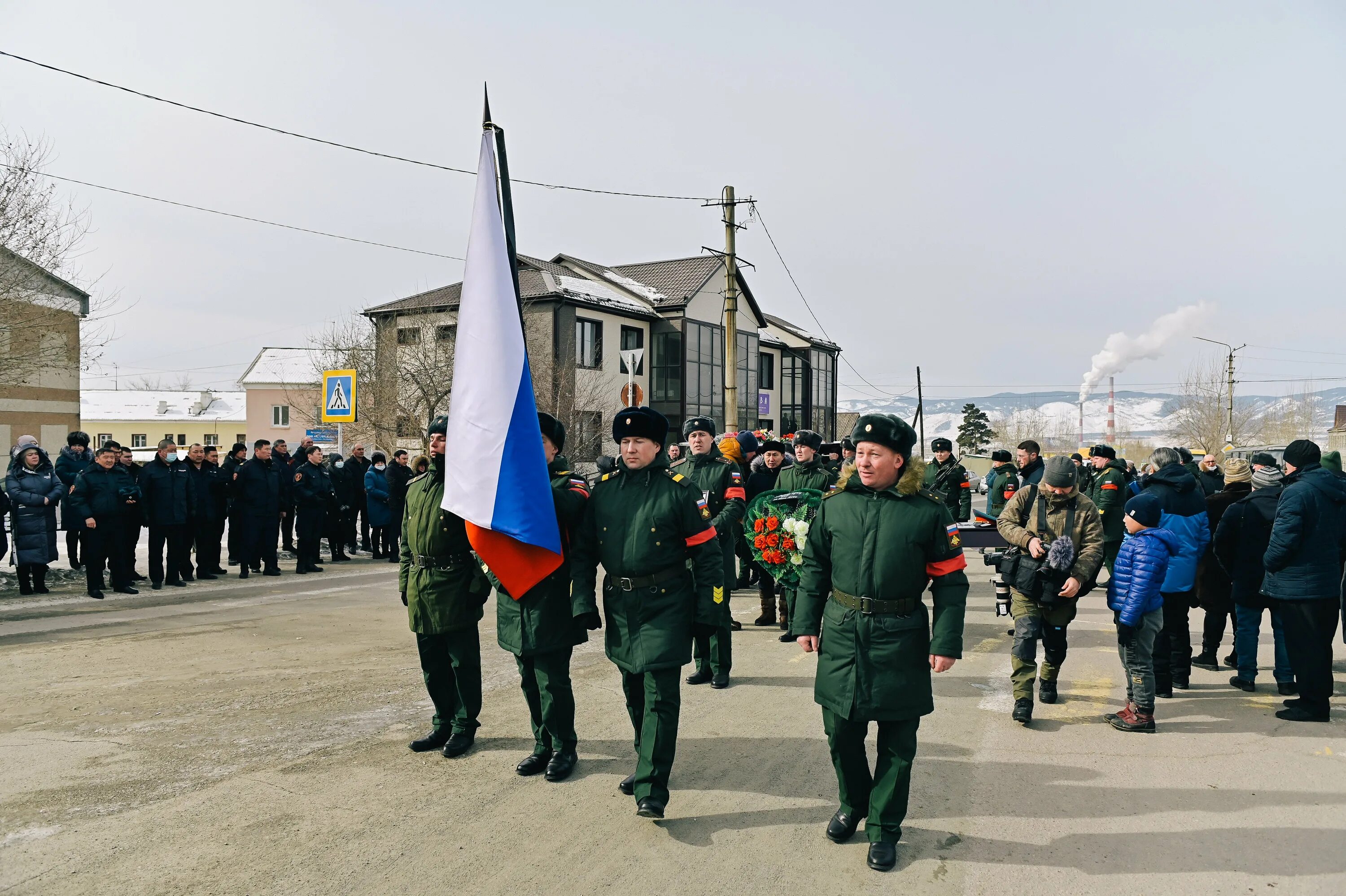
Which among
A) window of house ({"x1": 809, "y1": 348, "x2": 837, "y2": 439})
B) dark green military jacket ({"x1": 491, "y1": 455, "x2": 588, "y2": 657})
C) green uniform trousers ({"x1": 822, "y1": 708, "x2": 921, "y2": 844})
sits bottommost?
green uniform trousers ({"x1": 822, "y1": 708, "x2": 921, "y2": 844})

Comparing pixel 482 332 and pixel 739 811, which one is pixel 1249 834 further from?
pixel 482 332

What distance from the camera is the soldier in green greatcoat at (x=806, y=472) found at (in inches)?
358

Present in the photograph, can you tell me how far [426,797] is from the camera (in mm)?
4844

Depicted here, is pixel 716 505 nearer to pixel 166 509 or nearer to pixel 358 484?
pixel 166 509

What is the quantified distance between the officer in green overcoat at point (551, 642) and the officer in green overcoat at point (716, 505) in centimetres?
163

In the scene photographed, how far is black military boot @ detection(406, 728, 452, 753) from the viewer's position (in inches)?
221

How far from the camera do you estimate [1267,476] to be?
296 inches

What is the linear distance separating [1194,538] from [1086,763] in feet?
9.33

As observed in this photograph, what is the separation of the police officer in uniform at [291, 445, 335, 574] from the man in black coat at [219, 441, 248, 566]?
2.86 feet

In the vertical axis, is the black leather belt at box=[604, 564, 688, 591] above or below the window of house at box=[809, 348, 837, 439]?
below

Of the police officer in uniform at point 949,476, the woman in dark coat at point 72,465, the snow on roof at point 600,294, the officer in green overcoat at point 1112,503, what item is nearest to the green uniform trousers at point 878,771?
the officer in green overcoat at point 1112,503

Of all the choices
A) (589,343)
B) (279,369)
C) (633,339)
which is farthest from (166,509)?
(279,369)

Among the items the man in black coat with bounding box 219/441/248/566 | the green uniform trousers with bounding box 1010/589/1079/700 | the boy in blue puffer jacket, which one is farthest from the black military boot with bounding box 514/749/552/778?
the man in black coat with bounding box 219/441/248/566

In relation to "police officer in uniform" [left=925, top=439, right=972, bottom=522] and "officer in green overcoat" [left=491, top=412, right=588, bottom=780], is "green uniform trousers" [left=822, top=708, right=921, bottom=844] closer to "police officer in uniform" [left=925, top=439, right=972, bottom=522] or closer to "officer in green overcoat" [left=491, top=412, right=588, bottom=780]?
"officer in green overcoat" [left=491, top=412, right=588, bottom=780]
